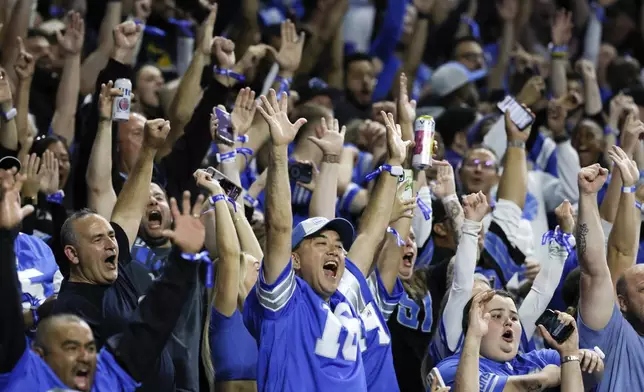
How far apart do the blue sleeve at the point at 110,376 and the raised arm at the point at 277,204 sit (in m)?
0.70

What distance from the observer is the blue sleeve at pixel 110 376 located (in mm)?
5109

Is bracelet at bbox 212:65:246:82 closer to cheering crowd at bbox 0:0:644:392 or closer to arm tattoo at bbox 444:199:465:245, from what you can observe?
cheering crowd at bbox 0:0:644:392

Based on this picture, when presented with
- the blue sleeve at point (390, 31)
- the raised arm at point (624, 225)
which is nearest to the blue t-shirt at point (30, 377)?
the raised arm at point (624, 225)

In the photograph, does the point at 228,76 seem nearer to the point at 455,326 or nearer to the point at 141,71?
the point at 141,71

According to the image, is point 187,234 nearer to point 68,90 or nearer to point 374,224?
point 374,224

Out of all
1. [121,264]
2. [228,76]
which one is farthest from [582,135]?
[121,264]

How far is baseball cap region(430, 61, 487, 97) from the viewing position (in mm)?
10547

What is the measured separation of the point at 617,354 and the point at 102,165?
2830mm

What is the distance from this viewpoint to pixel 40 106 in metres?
8.86

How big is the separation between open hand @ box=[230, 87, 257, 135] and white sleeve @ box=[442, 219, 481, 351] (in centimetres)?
153

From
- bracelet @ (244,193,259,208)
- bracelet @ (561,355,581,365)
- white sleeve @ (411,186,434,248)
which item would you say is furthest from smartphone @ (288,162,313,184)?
bracelet @ (561,355,581,365)

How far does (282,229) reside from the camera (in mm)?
5418

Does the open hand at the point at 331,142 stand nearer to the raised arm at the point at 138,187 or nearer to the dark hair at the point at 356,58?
the raised arm at the point at 138,187

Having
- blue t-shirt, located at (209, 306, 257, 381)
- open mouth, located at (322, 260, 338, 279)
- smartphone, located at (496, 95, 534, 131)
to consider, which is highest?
smartphone, located at (496, 95, 534, 131)
